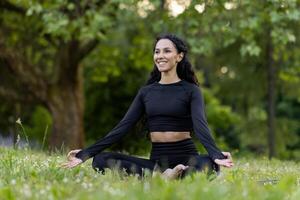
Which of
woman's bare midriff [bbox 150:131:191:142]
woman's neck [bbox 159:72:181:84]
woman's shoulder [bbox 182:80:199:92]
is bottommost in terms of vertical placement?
woman's bare midriff [bbox 150:131:191:142]

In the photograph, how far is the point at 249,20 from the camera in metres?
14.7

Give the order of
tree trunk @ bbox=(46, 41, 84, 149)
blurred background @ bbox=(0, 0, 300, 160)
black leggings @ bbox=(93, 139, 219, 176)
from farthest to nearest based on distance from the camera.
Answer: tree trunk @ bbox=(46, 41, 84, 149) < blurred background @ bbox=(0, 0, 300, 160) < black leggings @ bbox=(93, 139, 219, 176)

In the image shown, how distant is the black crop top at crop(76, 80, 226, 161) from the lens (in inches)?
298

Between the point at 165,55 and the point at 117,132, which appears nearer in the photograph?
the point at 117,132

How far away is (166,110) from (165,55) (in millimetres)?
719

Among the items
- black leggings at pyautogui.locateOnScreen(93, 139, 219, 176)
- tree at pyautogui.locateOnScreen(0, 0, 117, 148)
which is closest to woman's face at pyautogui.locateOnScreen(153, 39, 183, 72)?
black leggings at pyautogui.locateOnScreen(93, 139, 219, 176)

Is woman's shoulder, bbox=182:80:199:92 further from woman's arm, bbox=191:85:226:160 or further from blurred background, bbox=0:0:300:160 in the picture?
blurred background, bbox=0:0:300:160

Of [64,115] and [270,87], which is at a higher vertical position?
[270,87]

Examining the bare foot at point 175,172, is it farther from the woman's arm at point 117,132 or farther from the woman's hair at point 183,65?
the woman's hair at point 183,65

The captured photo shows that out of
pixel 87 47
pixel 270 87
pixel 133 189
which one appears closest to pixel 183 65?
pixel 133 189

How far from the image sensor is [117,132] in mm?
7750

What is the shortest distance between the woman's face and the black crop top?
236 mm

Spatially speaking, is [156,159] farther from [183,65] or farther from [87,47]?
[87,47]

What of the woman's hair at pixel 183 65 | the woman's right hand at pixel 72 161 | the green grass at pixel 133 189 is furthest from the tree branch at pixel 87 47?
the green grass at pixel 133 189
